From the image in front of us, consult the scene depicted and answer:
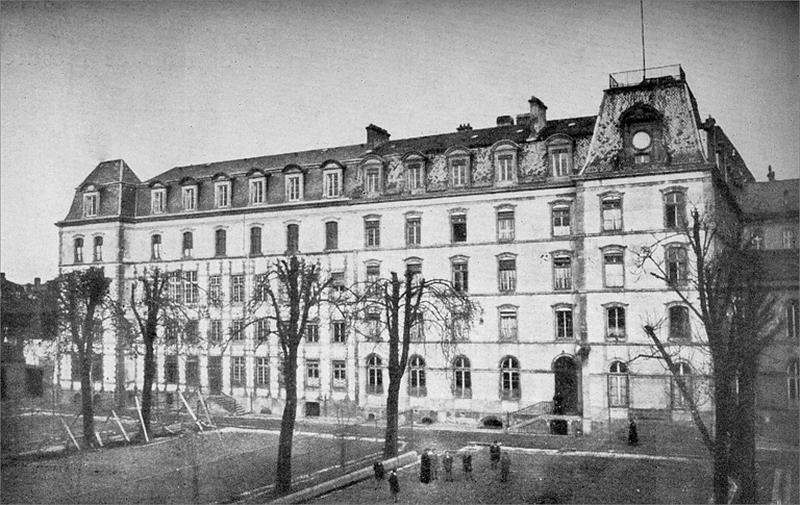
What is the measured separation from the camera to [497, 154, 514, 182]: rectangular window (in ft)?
87.9

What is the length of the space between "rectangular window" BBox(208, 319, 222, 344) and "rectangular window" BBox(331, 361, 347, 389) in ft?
14.8

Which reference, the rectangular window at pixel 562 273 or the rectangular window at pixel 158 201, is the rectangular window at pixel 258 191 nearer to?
the rectangular window at pixel 158 201

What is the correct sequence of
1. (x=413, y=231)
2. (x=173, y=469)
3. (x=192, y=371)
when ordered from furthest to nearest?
(x=413, y=231), (x=192, y=371), (x=173, y=469)

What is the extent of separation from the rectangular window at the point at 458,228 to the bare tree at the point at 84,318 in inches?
491

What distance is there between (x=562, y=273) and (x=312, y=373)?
32.7 feet

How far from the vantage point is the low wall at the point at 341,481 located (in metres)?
15.0

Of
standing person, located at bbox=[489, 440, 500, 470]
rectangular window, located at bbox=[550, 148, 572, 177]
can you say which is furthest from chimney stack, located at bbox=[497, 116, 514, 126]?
standing person, located at bbox=[489, 440, 500, 470]

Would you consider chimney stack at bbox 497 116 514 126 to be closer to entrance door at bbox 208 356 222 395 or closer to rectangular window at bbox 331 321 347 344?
rectangular window at bbox 331 321 347 344

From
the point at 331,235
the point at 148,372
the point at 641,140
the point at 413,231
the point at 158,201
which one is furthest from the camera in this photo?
the point at 331,235

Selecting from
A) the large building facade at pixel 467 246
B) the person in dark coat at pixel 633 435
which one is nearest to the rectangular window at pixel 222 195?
the large building facade at pixel 467 246

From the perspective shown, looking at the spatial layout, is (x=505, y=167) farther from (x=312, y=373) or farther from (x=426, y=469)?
(x=426, y=469)

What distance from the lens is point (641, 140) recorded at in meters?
23.3

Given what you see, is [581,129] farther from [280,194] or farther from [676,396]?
[280,194]

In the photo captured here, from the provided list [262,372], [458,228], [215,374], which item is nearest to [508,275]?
[458,228]
